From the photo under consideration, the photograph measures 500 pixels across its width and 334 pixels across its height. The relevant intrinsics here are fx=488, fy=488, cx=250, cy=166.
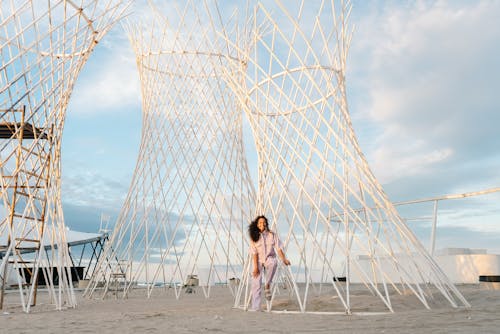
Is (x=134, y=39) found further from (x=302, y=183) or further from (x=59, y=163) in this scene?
(x=302, y=183)

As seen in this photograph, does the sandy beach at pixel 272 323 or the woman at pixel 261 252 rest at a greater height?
the woman at pixel 261 252

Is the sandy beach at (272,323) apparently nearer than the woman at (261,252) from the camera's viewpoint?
Yes

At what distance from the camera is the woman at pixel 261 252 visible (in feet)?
15.2

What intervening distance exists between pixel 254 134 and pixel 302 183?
77cm

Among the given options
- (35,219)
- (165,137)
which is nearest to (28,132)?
(35,219)

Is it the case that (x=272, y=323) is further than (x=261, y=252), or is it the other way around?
(x=261, y=252)

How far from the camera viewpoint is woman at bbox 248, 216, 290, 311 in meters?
4.64

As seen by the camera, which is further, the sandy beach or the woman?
the woman

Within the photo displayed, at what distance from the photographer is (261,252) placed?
15.4 feet

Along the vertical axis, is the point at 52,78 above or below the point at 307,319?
above

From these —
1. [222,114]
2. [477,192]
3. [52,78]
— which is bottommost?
[477,192]

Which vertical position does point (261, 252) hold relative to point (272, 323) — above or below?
above

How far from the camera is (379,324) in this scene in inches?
132

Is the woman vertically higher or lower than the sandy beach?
higher
